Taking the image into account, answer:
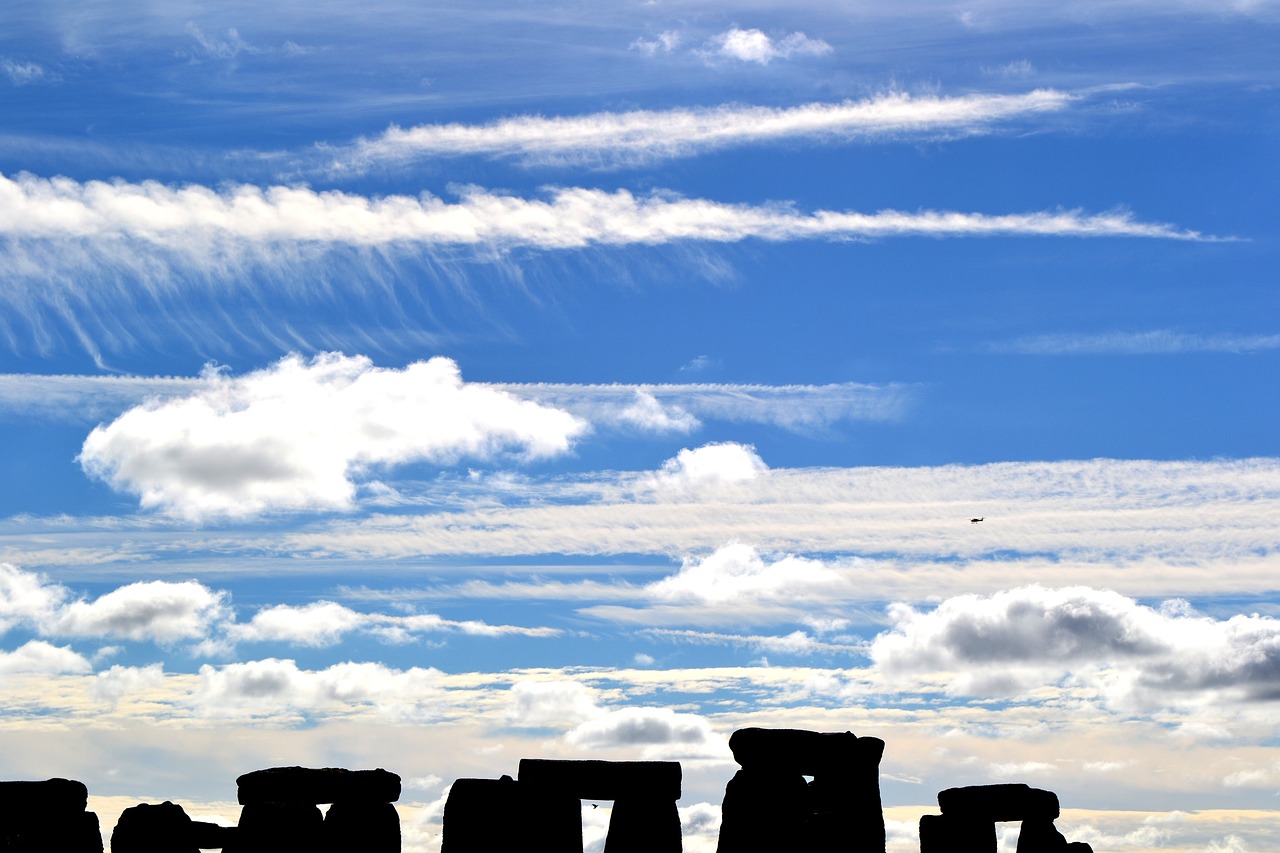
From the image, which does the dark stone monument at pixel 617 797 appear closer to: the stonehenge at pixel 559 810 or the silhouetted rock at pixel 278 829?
the stonehenge at pixel 559 810

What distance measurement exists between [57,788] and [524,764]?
8.10m

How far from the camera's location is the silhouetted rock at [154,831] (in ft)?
93.8

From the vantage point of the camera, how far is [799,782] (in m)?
28.3

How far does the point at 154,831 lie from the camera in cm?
2864

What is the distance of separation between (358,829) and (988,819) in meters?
10.8

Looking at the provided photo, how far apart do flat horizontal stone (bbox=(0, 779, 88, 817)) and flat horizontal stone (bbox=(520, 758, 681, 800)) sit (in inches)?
308

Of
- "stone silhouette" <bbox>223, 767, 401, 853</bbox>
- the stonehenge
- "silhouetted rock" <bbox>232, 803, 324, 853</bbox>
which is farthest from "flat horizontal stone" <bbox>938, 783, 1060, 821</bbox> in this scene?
"silhouetted rock" <bbox>232, 803, 324, 853</bbox>

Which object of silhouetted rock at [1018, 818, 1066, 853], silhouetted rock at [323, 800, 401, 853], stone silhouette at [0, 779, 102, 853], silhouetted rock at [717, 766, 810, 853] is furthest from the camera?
silhouetted rock at [1018, 818, 1066, 853]

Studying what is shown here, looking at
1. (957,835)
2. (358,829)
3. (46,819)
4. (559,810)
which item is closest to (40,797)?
(46,819)

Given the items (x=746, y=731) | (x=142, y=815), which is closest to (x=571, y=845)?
(x=746, y=731)

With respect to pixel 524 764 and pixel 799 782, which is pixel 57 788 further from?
pixel 799 782

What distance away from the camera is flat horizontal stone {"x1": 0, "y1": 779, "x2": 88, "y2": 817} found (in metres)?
29.3

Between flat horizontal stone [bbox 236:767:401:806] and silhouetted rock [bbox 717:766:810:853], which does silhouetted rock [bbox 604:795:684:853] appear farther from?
flat horizontal stone [bbox 236:767:401:806]

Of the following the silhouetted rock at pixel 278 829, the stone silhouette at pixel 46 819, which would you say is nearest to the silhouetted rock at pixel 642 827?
the silhouetted rock at pixel 278 829
